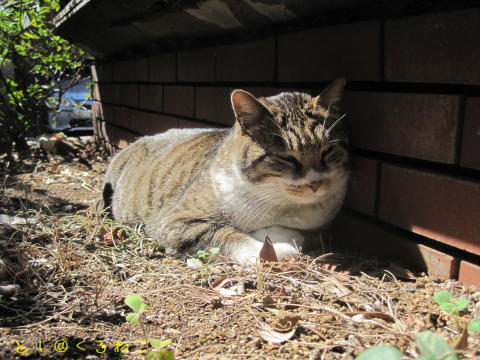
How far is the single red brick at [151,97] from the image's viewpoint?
4.40m

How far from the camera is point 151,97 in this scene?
4.62 metres

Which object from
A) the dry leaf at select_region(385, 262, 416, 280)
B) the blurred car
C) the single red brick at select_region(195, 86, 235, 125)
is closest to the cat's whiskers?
the dry leaf at select_region(385, 262, 416, 280)

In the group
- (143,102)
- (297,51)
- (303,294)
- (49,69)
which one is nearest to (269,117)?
(297,51)

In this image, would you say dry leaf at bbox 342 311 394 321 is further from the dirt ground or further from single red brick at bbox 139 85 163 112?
single red brick at bbox 139 85 163 112

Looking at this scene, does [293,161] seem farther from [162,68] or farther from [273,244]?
[162,68]

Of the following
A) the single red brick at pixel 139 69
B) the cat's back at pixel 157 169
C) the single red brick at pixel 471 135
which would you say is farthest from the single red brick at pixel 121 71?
the single red brick at pixel 471 135

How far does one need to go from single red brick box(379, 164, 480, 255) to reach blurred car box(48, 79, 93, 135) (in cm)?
609

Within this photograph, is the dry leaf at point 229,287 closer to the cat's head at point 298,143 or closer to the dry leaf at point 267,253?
the dry leaf at point 267,253

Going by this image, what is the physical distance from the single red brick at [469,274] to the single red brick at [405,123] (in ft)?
1.35

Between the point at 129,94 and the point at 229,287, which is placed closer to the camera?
the point at 229,287

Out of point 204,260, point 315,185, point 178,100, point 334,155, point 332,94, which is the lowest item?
point 204,260

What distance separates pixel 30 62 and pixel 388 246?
606cm

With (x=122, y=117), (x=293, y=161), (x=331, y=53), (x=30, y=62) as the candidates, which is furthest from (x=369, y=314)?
(x=30, y=62)

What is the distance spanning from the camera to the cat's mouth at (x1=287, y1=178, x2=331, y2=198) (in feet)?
6.82
